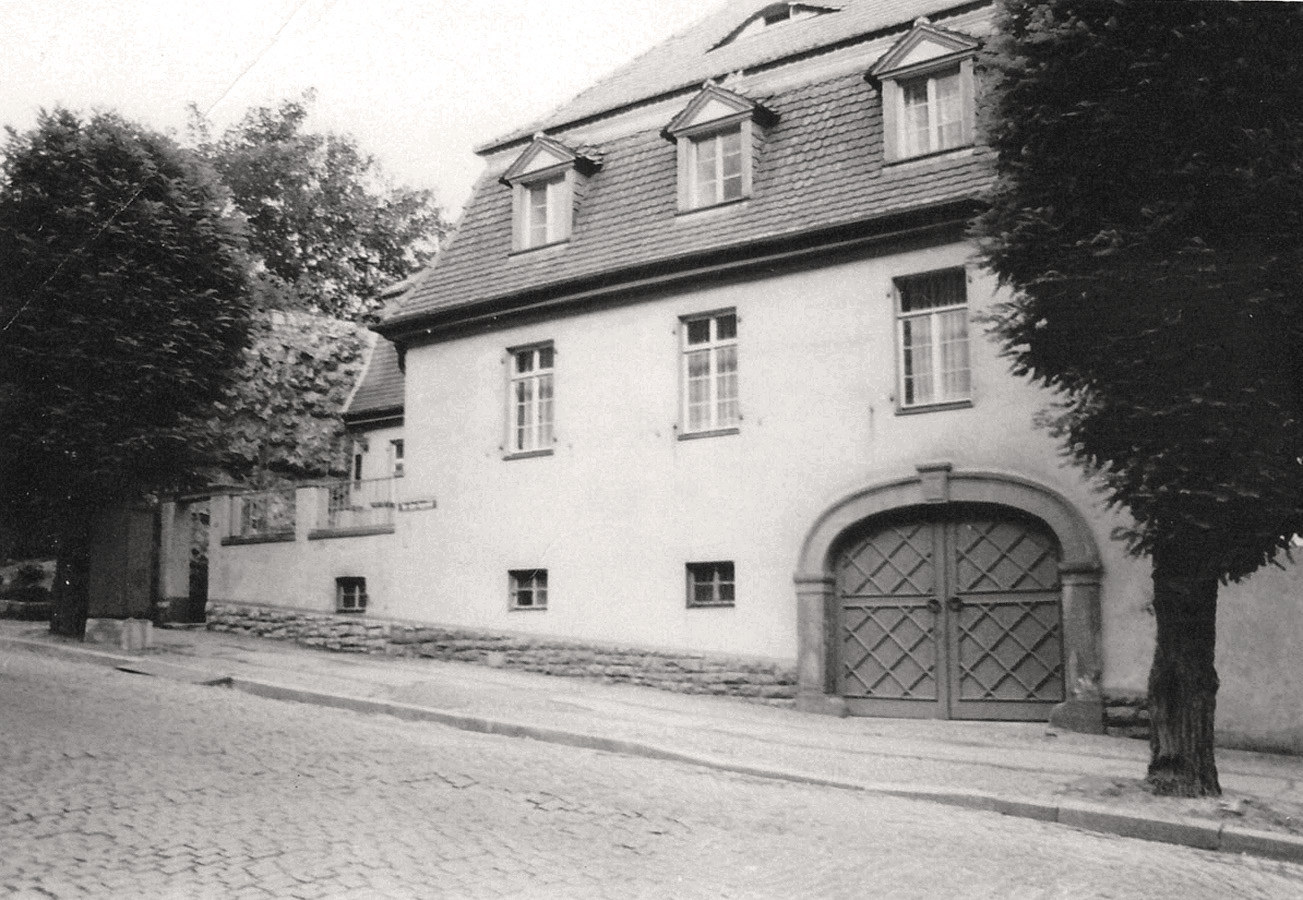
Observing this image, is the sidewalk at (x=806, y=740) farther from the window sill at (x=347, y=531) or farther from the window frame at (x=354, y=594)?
the window sill at (x=347, y=531)

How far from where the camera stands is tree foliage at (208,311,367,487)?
2619cm

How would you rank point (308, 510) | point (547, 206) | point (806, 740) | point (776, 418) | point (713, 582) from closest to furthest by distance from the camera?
point (806, 740) → point (776, 418) → point (713, 582) → point (547, 206) → point (308, 510)

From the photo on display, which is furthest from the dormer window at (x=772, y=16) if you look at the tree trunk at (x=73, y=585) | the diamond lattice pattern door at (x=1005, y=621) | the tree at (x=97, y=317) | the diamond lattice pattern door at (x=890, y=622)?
the tree trunk at (x=73, y=585)

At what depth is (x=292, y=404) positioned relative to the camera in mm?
27281

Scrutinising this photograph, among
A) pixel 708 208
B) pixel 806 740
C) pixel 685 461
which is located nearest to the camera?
pixel 806 740

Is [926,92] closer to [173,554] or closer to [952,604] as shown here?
[952,604]

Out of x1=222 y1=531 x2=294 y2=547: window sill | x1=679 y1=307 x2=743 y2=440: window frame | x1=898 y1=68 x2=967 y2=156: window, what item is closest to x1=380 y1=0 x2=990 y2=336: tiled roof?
x1=898 y1=68 x2=967 y2=156: window

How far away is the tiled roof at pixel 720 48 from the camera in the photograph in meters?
16.2

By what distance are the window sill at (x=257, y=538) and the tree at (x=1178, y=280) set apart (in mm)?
13557

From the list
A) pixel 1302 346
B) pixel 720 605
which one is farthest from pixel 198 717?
pixel 1302 346

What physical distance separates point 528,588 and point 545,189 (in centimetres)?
582

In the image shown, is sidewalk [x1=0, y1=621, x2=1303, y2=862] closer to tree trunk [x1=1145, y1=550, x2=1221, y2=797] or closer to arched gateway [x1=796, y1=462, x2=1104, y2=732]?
tree trunk [x1=1145, y1=550, x2=1221, y2=797]

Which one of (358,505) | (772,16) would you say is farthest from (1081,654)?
(772,16)

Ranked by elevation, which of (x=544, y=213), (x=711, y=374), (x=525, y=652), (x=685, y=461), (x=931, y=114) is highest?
(x=931, y=114)
